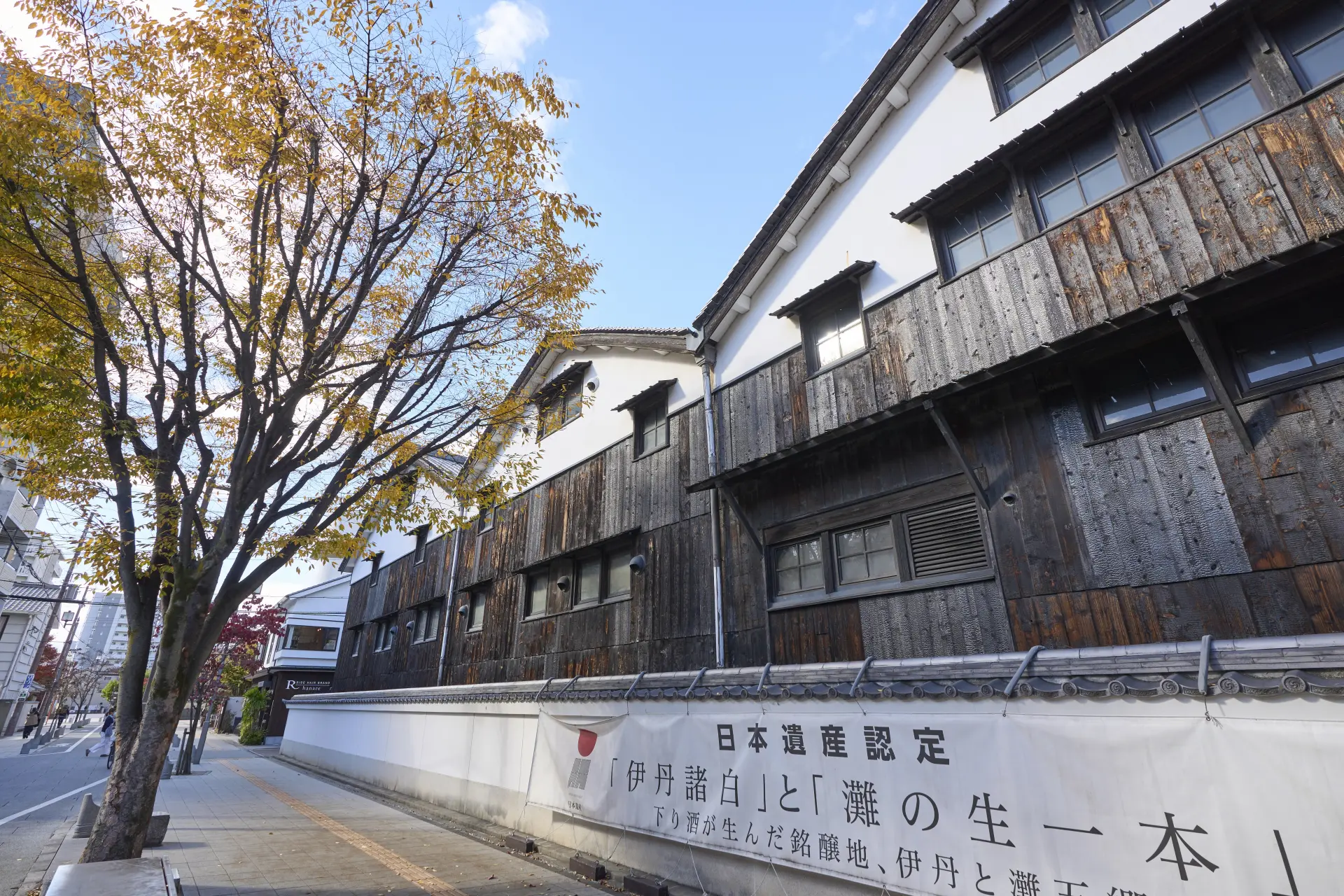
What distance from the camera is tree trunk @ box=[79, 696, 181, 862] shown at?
6336 millimetres

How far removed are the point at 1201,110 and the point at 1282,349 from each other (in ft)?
9.09

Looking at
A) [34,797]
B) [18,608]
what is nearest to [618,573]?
[34,797]

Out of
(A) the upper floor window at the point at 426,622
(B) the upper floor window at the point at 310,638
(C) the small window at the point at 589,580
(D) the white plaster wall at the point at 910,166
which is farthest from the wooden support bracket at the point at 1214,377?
A: (B) the upper floor window at the point at 310,638

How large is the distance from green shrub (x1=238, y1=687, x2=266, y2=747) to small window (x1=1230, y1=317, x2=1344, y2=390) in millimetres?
44074

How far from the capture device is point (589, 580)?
1280 centimetres

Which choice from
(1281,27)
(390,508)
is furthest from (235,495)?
(1281,27)

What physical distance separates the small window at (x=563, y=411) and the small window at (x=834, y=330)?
6672 millimetres

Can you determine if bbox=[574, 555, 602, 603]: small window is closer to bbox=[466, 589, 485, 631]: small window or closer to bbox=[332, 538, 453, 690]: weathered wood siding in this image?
bbox=[466, 589, 485, 631]: small window

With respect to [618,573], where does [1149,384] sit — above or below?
above

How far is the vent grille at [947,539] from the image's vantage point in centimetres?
686

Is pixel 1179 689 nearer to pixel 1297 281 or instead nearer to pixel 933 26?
pixel 1297 281

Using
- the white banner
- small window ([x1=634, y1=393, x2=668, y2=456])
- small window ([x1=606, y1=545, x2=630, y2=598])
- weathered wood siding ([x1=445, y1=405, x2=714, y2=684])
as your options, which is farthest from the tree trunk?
small window ([x1=634, y1=393, x2=668, y2=456])

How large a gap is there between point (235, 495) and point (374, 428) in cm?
177

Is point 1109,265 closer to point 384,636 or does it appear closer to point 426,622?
point 426,622
